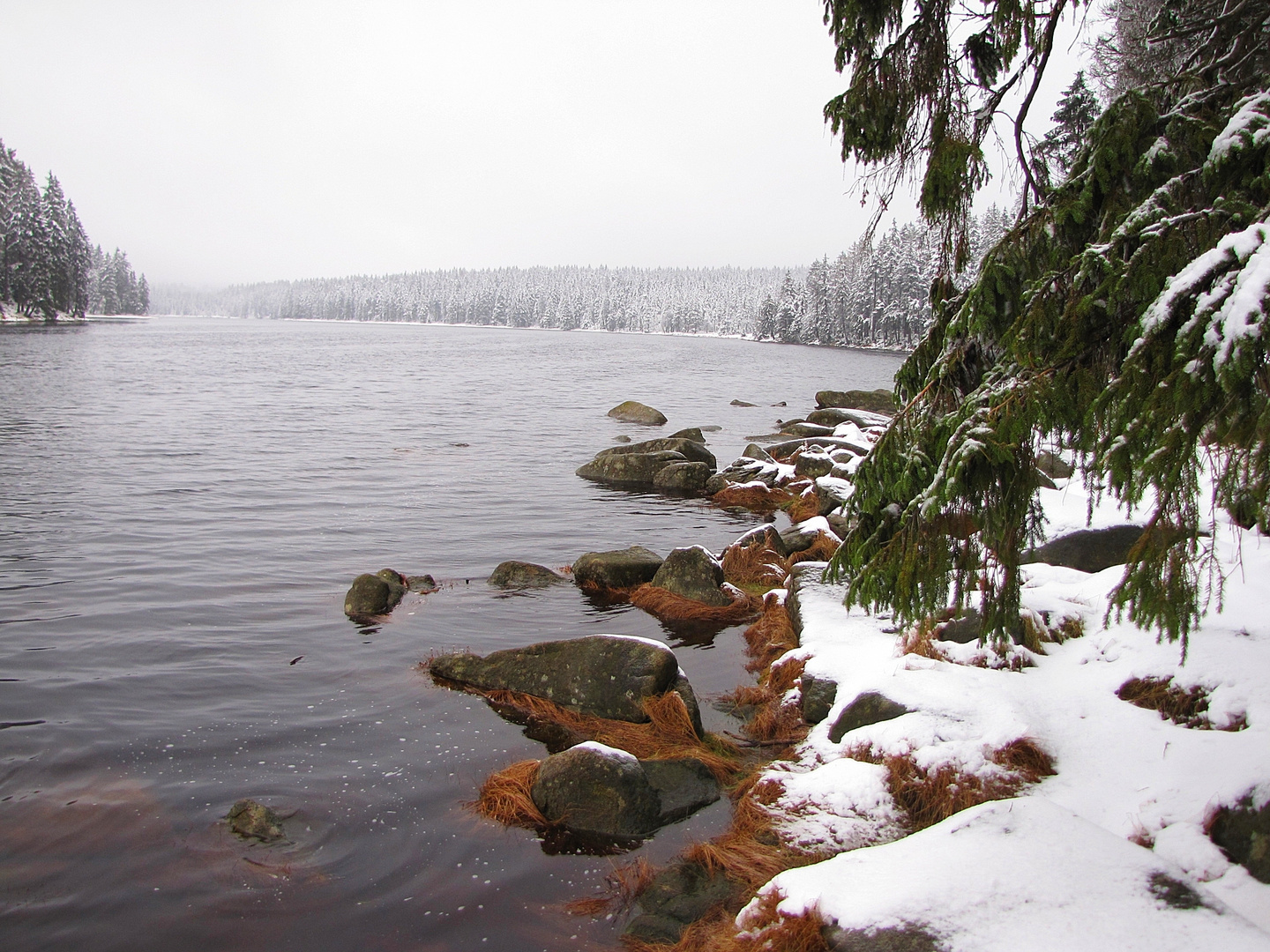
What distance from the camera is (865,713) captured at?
6270 millimetres

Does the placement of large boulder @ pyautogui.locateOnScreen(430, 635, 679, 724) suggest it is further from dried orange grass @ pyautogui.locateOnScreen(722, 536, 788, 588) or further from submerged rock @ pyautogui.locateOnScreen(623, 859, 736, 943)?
dried orange grass @ pyautogui.locateOnScreen(722, 536, 788, 588)

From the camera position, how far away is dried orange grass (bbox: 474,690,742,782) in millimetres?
6582

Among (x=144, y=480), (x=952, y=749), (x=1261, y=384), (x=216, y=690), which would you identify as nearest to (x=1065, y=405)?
(x=1261, y=384)

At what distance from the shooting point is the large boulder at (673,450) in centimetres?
2036

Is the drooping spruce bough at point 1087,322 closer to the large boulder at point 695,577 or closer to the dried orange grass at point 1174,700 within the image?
the dried orange grass at point 1174,700

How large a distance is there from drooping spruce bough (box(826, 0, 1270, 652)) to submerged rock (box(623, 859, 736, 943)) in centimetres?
231

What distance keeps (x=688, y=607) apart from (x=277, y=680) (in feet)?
17.1

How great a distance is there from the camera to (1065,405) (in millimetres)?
3477

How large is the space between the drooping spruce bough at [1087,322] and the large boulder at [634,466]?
14794 millimetres

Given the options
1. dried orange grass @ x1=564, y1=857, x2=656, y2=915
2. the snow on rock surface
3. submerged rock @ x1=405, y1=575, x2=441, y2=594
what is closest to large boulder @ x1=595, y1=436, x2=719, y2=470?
submerged rock @ x1=405, y1=575, x2=441, y2=594

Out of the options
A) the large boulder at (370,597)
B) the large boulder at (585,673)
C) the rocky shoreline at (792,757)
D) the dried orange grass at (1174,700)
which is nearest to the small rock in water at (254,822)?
the rocky shoreline at (792,757)

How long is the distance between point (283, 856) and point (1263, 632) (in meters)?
7.42

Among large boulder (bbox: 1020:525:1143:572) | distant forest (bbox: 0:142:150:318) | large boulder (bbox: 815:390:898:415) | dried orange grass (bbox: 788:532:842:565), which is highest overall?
distant forest (bbox: 0:142:150:318)

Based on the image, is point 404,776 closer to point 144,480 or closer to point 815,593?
point 815,593
